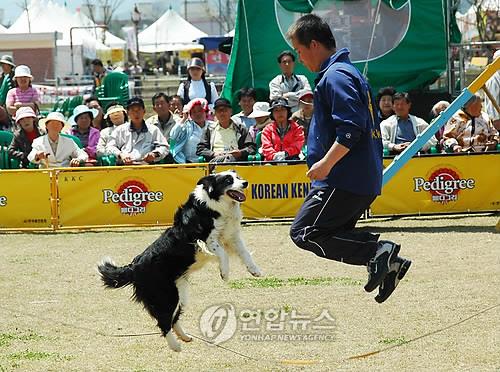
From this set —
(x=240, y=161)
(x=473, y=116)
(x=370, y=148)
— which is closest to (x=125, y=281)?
(x=370, y=148)

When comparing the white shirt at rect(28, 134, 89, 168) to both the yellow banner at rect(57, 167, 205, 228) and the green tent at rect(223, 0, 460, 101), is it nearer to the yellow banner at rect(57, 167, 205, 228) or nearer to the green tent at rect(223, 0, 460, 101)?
the yellow banner at rect(57, 167, 205, 228)

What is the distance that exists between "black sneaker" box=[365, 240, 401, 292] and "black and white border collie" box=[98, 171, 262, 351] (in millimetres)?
1303

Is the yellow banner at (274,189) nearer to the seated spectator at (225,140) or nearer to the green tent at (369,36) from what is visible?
the seated spectator at (225,140)

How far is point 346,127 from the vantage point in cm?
540

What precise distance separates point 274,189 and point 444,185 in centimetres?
219

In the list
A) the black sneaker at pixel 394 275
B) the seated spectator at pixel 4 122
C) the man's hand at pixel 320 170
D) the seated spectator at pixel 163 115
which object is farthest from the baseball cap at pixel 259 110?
the man's hand at pixel 320 170

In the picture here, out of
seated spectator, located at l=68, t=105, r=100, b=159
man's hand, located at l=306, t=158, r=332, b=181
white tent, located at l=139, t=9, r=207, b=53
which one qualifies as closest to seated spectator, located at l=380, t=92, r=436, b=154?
seated spectator, located at l=68, t=105, r=100, b=159

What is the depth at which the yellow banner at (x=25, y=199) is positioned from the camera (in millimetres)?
12297

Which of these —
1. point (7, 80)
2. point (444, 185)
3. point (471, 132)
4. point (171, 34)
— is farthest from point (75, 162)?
point (171, 34)

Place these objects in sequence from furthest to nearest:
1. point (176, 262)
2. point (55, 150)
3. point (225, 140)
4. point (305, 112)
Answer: point (305, 112) < point (55, 150) < point (225, 140) < point (176, 262)

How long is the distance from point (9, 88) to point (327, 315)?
38.6 feet

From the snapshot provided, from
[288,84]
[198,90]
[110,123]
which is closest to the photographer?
[288,84]

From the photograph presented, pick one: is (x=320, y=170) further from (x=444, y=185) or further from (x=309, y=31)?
(x=444, y=185)

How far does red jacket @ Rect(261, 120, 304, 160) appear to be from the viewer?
1232cm
